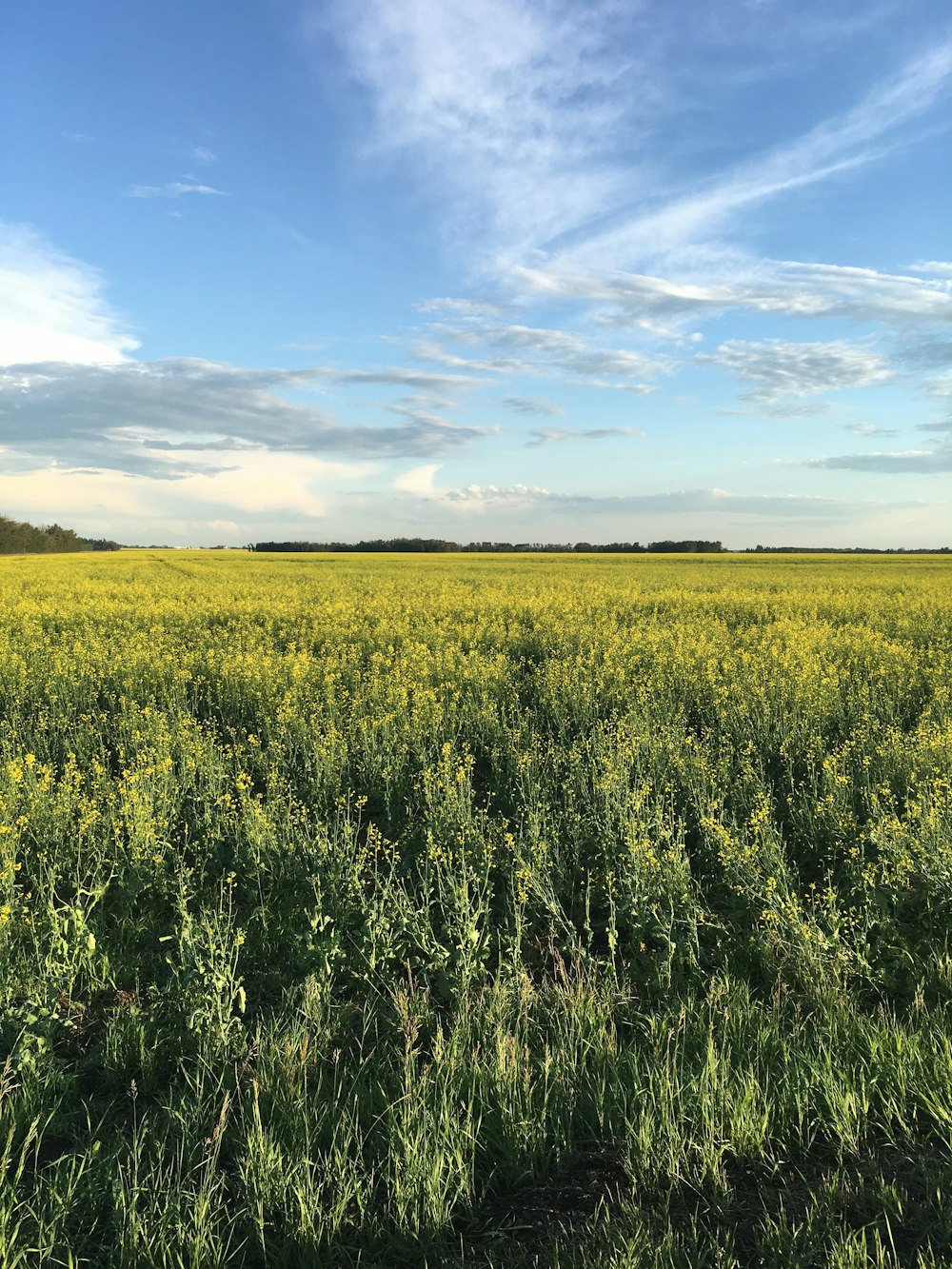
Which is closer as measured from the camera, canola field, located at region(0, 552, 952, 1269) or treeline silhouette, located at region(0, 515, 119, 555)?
canola field, located at region(0, 552, 952, 1269)

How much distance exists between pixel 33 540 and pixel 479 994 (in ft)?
356

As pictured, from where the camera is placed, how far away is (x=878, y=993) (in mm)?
4219

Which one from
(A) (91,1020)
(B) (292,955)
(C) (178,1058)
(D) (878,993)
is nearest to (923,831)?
(D) (878,993)

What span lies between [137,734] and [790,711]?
332 inches

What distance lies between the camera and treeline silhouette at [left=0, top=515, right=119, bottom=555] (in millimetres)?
89125

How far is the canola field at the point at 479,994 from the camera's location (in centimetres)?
270

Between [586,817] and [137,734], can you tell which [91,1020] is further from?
[137,734]

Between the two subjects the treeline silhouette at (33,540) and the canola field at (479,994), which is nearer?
the canola field at (479,994)

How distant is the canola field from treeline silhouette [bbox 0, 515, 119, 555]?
9304 cm

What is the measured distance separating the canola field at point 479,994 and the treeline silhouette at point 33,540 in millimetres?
93039

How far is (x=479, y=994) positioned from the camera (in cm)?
398

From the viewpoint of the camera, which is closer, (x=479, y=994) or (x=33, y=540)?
(x=479, y=994)

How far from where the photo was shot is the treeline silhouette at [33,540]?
89.1 metres

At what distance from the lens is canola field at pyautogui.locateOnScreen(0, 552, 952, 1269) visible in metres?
2.70
